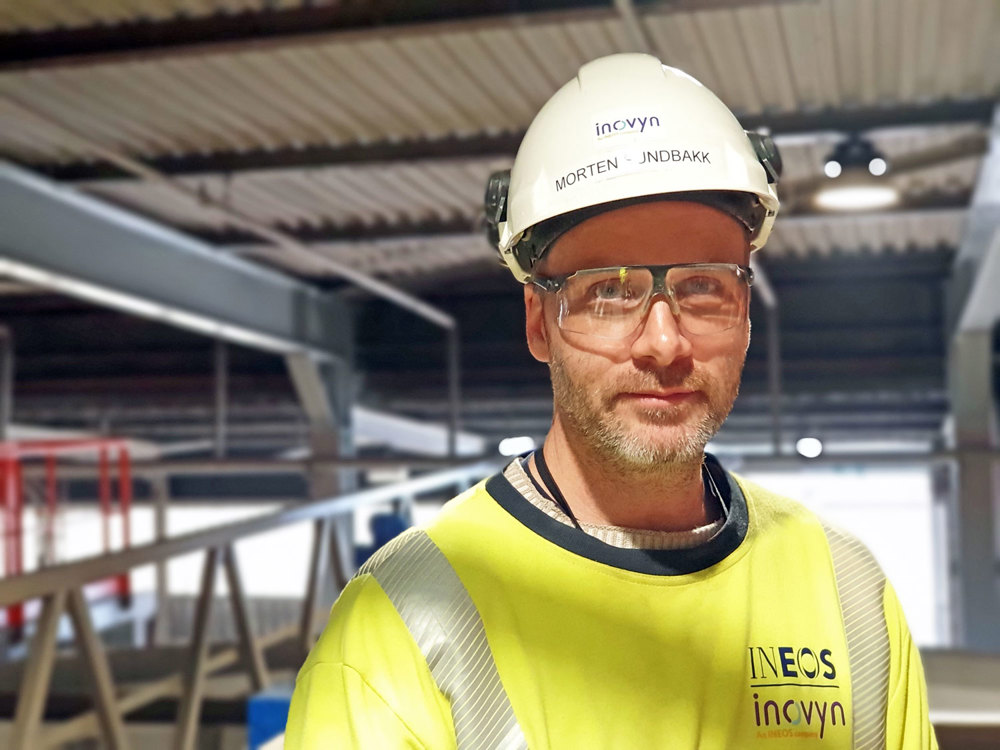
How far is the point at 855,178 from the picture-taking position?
4.69 meters

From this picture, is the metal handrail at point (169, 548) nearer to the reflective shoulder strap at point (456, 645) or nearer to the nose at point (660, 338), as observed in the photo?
the reflective shoulder strap at point (456, 645)

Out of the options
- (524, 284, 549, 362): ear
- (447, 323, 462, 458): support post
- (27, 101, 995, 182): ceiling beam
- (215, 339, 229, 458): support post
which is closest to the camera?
(524, 284, 549, 362): ear

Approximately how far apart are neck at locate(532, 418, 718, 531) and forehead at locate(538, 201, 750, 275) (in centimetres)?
24

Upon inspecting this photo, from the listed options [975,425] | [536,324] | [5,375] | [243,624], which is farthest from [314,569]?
[5,375]

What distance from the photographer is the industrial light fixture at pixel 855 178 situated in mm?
4672

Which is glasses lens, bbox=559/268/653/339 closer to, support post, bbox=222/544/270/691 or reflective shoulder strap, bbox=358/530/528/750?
reflective shoulder strap, bbox=358/530/528/750

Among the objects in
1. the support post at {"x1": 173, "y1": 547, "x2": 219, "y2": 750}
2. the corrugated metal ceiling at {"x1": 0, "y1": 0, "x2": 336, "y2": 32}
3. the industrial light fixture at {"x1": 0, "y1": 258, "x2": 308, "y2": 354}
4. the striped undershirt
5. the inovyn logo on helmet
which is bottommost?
the support post at {"x1": 173, "y1": 547, "x2": 219, "y2": 750}

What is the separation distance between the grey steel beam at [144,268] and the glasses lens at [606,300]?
4586 mm

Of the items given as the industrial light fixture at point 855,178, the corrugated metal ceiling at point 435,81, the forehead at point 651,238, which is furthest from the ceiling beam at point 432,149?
the forehead at point 651,238

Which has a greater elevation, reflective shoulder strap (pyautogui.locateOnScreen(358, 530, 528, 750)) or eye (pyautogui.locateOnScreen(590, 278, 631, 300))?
eye (pyautogui.locateOnScreen(590, 278, 631, 300))

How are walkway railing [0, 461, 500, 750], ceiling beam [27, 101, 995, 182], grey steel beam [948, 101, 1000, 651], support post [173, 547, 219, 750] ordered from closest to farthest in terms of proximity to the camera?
1. walkway railing [0, 461, 500, 750]
2. support post [173, 547, 219, 750]
3. ceiling beam [27, 101, 995, 182]
4. grey steel beam [948, 101, 1000, 651]

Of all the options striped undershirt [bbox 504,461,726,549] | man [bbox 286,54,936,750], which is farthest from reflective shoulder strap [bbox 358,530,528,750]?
striped undershirt [bbox 504,461,726,549]

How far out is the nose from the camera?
4.22 feet

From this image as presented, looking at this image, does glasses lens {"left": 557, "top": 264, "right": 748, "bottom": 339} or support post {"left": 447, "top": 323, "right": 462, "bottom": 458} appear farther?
support post {"left": 447, "top": 323, "right": 462, "bottom": 458}
